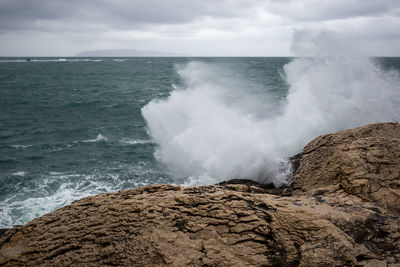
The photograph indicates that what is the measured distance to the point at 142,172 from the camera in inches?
379

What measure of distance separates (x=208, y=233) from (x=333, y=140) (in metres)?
3.14

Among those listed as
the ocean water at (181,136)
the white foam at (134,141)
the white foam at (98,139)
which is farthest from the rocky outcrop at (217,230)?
the white foam at (98,139)

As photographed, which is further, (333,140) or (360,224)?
(333,140)

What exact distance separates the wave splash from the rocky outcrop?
1909mm

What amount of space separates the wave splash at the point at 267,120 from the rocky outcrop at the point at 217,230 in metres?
1.91

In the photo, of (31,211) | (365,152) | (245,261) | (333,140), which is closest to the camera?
(245,261)

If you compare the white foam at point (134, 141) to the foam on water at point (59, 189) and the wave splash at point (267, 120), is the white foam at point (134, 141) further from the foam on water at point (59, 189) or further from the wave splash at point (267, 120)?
the foam on water at point (59, 189)

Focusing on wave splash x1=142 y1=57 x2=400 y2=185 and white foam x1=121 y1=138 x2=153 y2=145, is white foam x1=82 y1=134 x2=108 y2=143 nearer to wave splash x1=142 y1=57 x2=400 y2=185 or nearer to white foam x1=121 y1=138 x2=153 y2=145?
white foam x1=121 y1=138 x2=153 y2=145

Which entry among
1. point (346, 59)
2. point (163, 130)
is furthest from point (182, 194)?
point (346, 59)

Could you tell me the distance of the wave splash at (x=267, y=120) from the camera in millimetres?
8347

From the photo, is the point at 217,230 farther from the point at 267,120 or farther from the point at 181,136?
the point at 267,120

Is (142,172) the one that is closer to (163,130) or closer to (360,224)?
(163,130)

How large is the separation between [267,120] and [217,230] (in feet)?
30.8

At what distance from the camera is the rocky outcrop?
251cm
